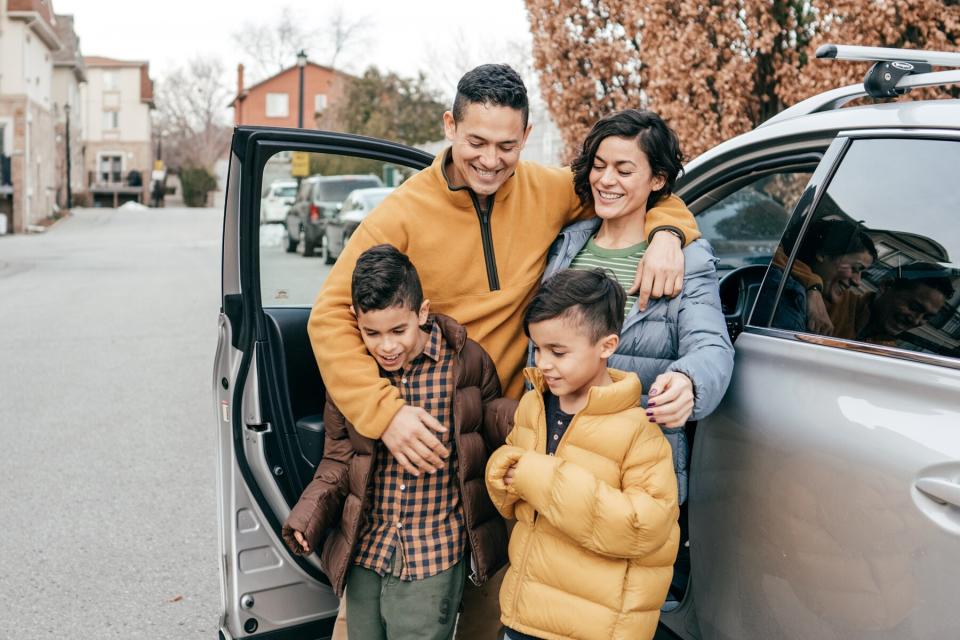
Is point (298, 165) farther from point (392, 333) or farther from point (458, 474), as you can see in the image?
point (458, 474)

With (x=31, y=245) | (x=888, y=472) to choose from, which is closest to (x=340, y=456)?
(x=888, y=472)

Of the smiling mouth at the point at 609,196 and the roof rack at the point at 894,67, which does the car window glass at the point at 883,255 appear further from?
the smiling mouth at the point at 609,196

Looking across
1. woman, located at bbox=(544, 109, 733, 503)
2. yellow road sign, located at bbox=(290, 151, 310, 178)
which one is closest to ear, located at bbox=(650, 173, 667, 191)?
woman, located at bbox=(544, 109, 733, 503)

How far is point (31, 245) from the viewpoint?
88.2 ft

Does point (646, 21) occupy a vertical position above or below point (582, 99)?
above

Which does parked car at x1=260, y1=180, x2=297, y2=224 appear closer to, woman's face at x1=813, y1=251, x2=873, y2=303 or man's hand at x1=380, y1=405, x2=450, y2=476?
man's hand at x1=380, y1=405, x2=450, y2=476

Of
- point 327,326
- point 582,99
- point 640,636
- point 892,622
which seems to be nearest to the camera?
point 892,622

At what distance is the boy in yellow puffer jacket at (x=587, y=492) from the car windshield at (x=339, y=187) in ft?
31.1

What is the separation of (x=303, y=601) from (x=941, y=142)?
2.23m

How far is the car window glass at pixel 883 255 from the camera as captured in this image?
2.00 m

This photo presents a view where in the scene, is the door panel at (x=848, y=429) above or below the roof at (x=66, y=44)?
below

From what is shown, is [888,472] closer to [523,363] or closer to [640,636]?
[640,636]

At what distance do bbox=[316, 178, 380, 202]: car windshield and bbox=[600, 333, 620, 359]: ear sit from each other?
9.50 meters

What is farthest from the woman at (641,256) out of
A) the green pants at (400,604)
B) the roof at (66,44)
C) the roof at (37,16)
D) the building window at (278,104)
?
the building window at (278,104)
